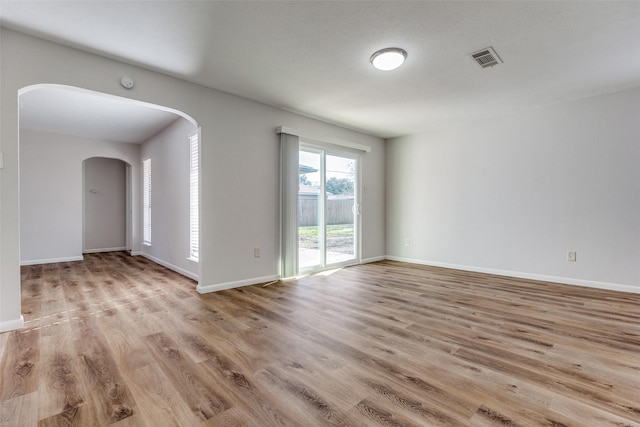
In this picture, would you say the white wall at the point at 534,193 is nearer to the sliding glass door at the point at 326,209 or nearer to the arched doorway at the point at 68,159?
the sliding glass door at the point at 326,209

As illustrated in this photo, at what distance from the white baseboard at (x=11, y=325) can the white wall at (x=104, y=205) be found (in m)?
5.72

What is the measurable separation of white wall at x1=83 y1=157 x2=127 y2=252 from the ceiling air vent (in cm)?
837

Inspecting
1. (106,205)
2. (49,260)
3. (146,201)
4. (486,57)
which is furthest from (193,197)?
(106,205)

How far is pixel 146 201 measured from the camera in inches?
265

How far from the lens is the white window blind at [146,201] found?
6.54 metres

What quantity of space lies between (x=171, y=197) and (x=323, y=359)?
446 cm

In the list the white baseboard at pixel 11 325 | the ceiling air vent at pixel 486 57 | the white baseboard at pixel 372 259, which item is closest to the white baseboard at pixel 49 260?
the white baseboard at pixel 11 325

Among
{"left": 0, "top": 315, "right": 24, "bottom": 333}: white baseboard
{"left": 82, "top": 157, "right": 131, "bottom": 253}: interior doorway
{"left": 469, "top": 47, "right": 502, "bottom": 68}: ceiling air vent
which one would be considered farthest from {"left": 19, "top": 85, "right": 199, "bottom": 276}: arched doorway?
{"left": 469, "top": 47, "right": 502, "bottom": 68}: ceiling air vent

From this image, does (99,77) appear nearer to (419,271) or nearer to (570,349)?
(570,349)

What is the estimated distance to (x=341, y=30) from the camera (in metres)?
2.51

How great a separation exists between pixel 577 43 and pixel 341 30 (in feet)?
6.99

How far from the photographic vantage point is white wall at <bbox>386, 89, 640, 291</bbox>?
3.86 meters

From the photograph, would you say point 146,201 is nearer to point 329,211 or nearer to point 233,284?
point 233,284

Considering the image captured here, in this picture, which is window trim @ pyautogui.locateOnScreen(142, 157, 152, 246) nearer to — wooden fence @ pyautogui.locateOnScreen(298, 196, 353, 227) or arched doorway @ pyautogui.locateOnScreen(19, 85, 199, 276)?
arched doorway @ pyautogui.locateOnScreen(19, 85, 199, 276)
